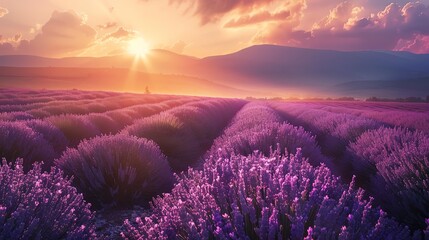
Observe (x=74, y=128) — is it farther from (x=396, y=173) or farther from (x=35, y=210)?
(x=396, y=173)

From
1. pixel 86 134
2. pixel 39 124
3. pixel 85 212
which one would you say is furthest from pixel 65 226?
pixel 86 134

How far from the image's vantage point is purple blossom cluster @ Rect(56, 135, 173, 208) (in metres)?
4.49

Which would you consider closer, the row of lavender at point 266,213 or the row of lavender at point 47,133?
the row of lavender at point 266,213

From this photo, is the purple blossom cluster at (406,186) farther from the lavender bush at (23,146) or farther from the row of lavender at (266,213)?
the lavender bush at (23,146)

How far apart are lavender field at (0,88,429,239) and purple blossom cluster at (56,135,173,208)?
0.04 ft

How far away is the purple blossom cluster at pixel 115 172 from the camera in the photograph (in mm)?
4492

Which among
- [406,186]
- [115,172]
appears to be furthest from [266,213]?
[115,172]

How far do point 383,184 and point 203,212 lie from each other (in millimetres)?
3060

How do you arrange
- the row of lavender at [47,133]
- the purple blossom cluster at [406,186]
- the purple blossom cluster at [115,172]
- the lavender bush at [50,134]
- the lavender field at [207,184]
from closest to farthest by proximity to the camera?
the lavender field at [207,184]
the purple blossom cluster at [406,186]
the purple blossom cluster at [115,172]
the row of lavender at [47,133]
the lavender bush at [50,134]

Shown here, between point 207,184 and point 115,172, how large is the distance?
2546 millimetres

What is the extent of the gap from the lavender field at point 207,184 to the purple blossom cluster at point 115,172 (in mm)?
13

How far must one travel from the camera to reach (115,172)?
A: 4641 millimetres

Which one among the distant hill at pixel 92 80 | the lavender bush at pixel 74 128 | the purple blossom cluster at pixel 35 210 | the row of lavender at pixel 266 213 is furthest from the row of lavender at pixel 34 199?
the distant hill at pixel 92 80

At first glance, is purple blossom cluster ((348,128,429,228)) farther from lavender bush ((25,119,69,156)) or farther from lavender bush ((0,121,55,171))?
lavender bush ((25,119,69,156))
